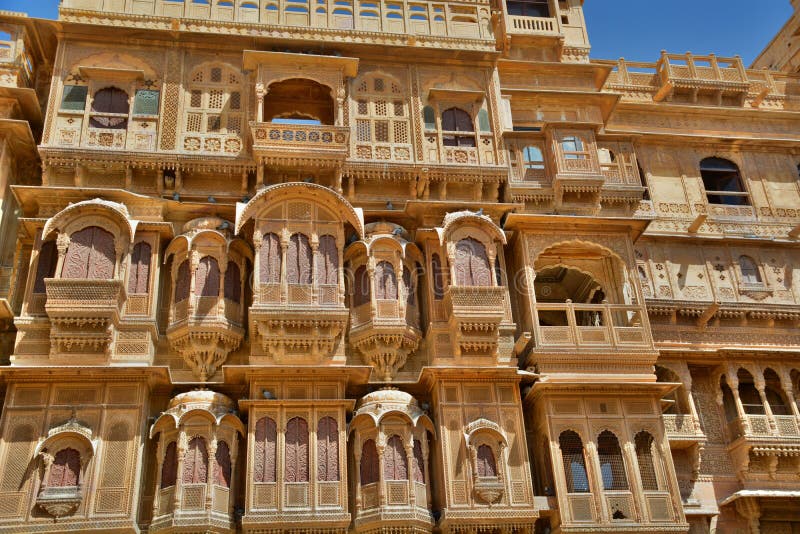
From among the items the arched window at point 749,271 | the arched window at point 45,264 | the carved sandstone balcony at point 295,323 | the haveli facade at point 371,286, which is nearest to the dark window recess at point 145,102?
Result: the haveli facade at point 371,286

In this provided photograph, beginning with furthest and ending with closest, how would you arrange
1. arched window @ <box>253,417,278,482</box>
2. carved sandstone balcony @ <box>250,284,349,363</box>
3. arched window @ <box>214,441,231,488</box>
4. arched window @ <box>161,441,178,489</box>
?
carved sandstone balcony @ <box>250,284,349,363</box> → arched window @ <box>253,417,278,482</box> → arched window @ <box>214,441,231,488</box> → arched window @ <box>161,441,178,489</box>

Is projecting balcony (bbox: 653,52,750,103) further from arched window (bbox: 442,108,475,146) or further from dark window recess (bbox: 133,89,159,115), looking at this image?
dark window recess (bbox: 133,89,159,115)

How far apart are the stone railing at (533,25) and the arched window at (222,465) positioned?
1367 cm

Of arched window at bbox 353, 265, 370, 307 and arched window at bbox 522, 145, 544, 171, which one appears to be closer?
arched window at bbox 353, 265, 370, 307

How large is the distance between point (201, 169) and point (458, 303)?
20.2 feet

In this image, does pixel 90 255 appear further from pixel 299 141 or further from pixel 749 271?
pixel 749 271

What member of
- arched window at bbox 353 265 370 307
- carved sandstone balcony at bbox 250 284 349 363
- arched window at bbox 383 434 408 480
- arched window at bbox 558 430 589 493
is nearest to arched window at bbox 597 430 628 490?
arched window at bbox 558 430 589 493

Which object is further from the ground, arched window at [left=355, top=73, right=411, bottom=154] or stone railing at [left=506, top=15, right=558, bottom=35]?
stone railing at [left=506, top=15, right=558, bottom=35]

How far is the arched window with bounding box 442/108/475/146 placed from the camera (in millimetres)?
19281

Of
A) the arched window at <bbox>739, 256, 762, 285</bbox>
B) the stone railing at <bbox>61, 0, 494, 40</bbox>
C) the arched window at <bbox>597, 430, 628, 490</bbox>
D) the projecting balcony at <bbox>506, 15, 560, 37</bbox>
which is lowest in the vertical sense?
the arched window at <bbox>597, 430, 628, 490</bbox>

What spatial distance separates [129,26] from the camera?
1897 centimetres

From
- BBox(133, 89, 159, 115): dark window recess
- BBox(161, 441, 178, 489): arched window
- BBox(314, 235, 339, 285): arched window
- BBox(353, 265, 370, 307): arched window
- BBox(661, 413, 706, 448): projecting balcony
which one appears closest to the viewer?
BBox(161, 441, 178, 489): arched window

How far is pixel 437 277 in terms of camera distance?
57.2ft

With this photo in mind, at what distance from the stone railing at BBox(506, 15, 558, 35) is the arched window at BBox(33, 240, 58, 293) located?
42.7 ft
